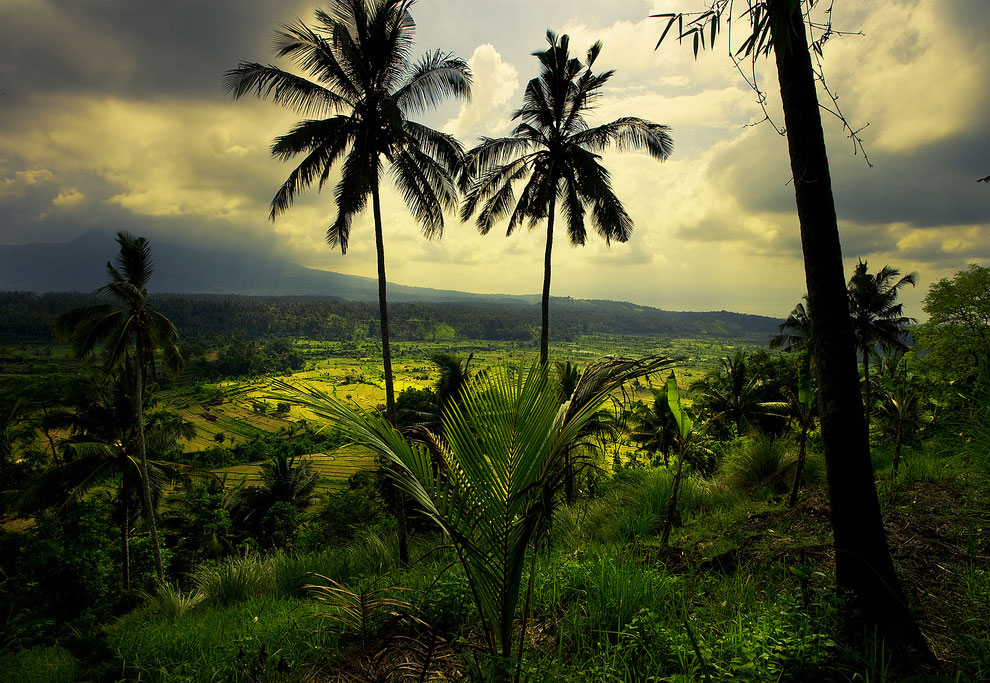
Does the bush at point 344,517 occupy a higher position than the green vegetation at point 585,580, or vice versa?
the green vegetation at point 585,580

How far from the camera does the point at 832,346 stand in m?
2.76

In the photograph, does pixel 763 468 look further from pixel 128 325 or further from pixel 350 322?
pixel 350 322

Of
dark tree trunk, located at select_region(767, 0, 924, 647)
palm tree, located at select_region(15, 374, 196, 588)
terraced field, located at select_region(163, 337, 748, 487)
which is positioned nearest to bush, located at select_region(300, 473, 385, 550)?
palm tree, located at select_region(15, 374, 196, 588)

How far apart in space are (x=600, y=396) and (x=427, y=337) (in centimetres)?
12755

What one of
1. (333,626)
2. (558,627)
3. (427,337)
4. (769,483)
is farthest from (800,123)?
(427,337)

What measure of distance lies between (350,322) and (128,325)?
125755mm

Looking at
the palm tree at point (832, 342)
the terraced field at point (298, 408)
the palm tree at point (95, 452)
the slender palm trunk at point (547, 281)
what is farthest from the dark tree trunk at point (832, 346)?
the terraced field at point (298, 408)

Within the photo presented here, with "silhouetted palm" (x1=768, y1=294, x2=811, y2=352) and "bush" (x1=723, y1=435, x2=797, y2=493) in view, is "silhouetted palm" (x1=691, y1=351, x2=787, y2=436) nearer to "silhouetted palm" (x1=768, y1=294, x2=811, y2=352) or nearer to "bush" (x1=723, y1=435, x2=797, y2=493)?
"silhouetted palm" (x1=768, y1=294, x2=811, y2=352)

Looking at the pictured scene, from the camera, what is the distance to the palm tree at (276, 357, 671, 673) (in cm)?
194

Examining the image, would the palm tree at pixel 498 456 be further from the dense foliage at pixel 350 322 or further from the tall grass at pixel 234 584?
the dense foliage at pixel 350 322

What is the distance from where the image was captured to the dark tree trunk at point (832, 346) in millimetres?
2682

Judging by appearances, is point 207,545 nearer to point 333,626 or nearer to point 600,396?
point 333,626

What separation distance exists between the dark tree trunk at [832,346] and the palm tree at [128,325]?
14740 mm

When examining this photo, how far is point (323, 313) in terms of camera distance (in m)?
136
